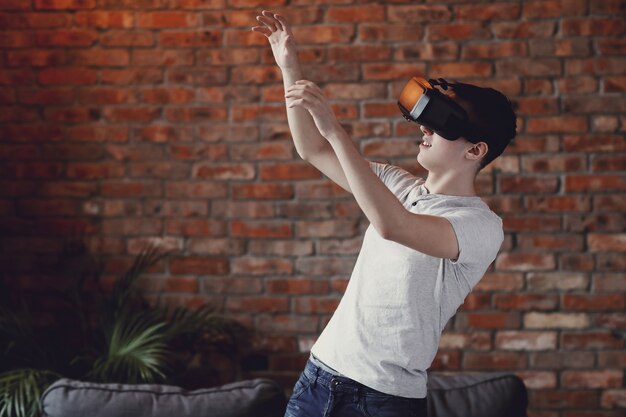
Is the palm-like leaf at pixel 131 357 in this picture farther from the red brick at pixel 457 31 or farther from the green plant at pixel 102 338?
the red brick at pixel 457 31

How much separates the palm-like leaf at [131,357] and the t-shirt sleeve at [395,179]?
914mm

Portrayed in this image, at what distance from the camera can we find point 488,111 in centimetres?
133

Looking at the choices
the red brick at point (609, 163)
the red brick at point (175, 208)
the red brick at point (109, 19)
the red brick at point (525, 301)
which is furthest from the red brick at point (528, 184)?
the red brick at point (109, 19)

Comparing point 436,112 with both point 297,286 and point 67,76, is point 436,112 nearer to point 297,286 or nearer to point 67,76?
point 297,286

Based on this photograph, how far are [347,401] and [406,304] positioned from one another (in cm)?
22

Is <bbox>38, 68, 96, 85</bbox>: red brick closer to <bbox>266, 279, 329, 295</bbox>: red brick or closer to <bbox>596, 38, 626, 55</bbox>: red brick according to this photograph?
<bbox>266, 279, 329, 295</bbox>: red brick

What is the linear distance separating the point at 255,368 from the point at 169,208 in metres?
0.64

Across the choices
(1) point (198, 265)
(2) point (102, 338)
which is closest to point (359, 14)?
(1) point (198, 265)

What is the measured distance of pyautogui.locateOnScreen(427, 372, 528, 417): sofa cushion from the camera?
183 cm

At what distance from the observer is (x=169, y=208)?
2359 millimetres

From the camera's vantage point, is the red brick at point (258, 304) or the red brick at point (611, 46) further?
the red brick at point (258, 304)

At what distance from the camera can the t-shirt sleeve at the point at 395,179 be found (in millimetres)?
1468

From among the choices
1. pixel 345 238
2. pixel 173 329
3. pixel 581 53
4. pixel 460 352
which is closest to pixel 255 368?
pixel 173 329

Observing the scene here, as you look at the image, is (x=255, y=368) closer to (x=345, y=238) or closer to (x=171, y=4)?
(x=345, y=238)
